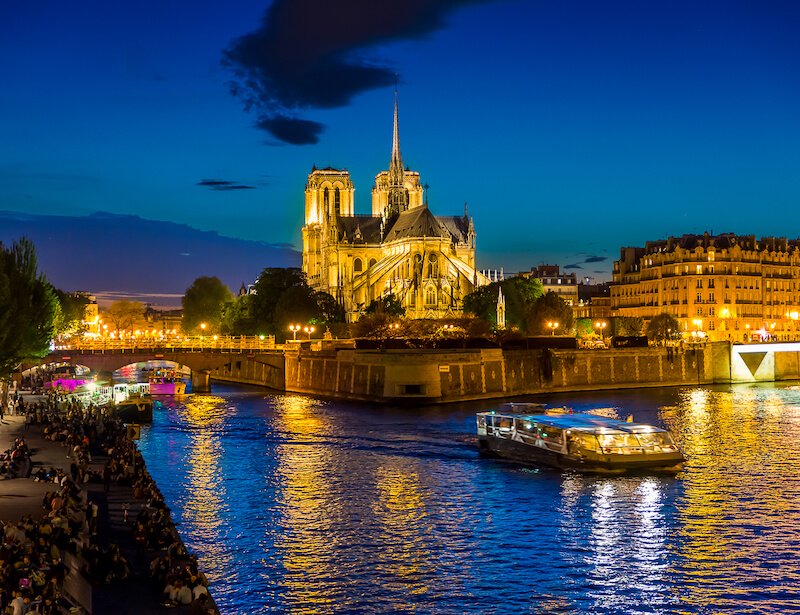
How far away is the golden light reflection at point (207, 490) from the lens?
28922 millimetres

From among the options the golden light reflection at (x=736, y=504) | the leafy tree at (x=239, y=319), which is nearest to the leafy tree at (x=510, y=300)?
the leafy tree at (x=239, y=319)

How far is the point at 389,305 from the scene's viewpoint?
13512 cm

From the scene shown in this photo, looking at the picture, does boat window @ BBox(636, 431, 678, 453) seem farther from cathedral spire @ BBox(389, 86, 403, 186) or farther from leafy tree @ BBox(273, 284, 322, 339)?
cathedral spire @ BBox(389, 86, 403, 186)

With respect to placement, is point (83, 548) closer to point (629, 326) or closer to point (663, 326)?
point (663, 326)

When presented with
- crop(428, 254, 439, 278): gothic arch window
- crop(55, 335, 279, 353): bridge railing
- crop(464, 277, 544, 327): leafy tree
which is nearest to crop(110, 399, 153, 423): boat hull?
crop(55, 335, 279, 353): bridge railing

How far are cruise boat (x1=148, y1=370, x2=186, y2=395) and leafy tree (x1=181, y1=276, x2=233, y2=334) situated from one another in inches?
2288

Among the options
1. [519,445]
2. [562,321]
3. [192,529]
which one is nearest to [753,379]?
[562,321]

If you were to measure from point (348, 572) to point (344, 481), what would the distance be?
13153 mm

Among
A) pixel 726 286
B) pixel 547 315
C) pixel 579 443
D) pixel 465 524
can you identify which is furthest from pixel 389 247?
Result: pixel 465 524

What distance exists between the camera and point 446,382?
75.6m

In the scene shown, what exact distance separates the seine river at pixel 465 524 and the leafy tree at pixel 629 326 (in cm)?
7299

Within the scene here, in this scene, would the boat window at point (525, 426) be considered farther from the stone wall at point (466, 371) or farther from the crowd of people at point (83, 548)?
the stone wall at point (466, 371)

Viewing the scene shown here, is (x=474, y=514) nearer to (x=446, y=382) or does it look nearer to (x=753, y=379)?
(x=446, y=382)

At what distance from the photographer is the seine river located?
25.8m
